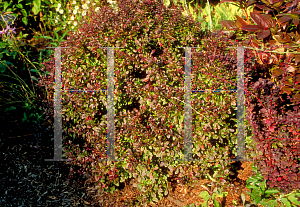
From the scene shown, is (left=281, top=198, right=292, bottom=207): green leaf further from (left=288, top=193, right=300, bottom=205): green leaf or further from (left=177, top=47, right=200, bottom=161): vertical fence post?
(left=177, top=47, right=200, bottom=161): vertical fence post

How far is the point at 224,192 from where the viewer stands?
249cm

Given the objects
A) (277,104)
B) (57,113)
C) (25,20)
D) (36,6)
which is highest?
(36,6)

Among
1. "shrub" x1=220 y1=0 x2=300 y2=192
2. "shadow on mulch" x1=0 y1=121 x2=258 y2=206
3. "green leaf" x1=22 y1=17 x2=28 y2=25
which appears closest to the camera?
"shrub" x1=220 y1=0 x2=300 y2=192

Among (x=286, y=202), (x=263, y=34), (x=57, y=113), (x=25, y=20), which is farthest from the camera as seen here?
(x=25, y=20)

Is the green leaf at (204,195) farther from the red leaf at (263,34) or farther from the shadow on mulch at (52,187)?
the red leaf at (263,34)

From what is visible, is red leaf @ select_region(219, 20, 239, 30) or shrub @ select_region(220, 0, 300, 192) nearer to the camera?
shrub @ select_region(220, 0, 300, 192)

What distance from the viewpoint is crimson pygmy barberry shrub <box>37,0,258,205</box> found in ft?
7.69

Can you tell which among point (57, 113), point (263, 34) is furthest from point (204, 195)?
point (57, 113)

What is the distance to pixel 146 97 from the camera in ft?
7.78

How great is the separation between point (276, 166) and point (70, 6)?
4572 mm

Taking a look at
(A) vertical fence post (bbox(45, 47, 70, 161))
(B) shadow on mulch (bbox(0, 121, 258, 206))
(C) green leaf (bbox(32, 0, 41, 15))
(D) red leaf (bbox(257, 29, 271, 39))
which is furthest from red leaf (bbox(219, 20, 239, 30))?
(C) green leaf (bbox(32, 0, 41, 15))

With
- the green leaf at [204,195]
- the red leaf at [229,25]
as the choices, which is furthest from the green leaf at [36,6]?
the green leaf at [204,195]

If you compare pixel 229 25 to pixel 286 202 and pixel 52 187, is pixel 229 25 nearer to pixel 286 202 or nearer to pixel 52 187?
pixel 286 202

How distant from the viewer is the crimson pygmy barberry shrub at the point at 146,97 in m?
2.34
